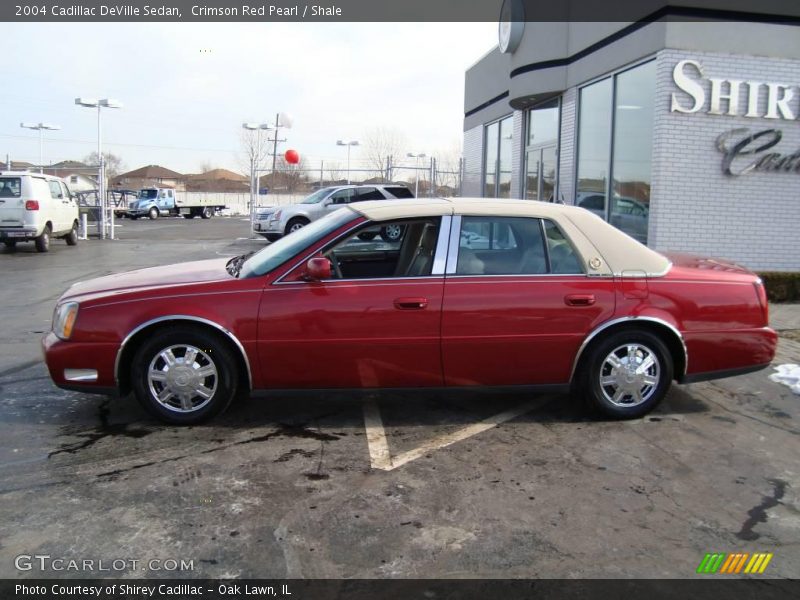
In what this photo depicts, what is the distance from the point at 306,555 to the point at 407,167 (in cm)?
1987

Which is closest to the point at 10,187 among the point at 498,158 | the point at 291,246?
the point at 498,158

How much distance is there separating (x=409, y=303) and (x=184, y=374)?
Answer: 5.25 ft

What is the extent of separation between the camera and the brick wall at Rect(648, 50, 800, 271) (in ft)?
32.3

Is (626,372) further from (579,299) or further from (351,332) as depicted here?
(351,332)

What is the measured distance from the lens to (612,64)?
11.3m

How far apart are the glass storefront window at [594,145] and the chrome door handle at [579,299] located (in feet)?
24.6

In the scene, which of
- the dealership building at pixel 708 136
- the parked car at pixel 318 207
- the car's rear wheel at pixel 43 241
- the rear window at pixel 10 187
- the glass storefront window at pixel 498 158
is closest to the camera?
the dealership building at pixel 708 136

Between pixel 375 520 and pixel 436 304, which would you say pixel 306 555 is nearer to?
pixel 375 520

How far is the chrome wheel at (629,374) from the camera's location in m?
4.87

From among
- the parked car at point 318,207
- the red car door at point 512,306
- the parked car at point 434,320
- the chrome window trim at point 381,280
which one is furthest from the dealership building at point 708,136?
the parked car at point 318,207

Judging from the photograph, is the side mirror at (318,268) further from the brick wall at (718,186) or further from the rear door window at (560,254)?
the brick wall at (718,186)

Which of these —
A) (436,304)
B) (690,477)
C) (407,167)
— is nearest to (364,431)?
(436,304)

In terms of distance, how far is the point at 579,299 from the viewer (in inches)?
187

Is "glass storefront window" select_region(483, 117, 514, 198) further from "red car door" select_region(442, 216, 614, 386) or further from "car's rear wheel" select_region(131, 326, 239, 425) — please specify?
"car's rear wheel" select_region(131, 326, 239, 425)
